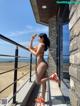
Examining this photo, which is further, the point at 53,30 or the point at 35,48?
the point at 53,30

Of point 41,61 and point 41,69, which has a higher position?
point 41,61

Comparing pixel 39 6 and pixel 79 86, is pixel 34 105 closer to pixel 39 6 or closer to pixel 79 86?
pixel 79 86

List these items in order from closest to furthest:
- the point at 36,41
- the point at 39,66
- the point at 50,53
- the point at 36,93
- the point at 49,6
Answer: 1. the point at 39,66
2. the point at 36,41
3. the point at 36,93
4. the point at 49,6
5. the point at 50,53

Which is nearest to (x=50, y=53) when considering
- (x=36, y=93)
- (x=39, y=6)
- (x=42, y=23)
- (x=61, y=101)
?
(x=39, y=6)

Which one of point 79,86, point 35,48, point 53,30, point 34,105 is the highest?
point 53,30

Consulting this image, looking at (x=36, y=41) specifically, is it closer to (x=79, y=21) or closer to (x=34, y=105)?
(x=34, y=105)

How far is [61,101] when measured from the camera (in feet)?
15.4

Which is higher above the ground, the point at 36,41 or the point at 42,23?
the point at 42,23

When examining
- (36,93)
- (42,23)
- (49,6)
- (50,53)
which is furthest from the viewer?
(42,23)

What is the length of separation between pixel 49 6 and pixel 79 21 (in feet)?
20.1

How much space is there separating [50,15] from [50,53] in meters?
1.31

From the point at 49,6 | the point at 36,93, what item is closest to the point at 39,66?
the point at 36,93

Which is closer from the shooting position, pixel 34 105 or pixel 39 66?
pixel 39 66

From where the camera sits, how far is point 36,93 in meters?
5.75
